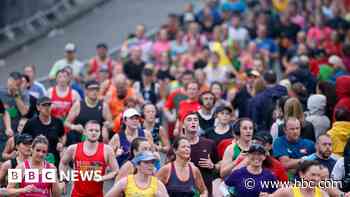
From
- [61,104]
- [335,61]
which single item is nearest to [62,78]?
[61,104]

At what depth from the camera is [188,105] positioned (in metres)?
18.9

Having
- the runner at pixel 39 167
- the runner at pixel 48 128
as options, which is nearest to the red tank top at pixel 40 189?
the runner at pixel 39 167

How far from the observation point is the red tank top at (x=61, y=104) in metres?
18.5

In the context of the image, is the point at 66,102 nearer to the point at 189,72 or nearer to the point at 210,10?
the point at 189,72

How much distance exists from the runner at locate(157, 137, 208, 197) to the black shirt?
9.64ft

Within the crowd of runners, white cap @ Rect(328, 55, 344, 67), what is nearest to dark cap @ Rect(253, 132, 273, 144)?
the crowd of runners

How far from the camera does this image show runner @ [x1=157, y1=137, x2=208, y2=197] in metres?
14.1

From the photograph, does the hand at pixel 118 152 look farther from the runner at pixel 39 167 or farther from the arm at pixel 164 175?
the runner at pixel 39 167

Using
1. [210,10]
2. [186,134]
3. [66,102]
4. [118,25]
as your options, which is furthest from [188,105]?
[118,25]

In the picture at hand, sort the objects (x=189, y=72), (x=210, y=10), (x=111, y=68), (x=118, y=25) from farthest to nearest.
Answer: (x=118, y=25)
(x=210, y=10)
(x=111, y=68)
(x=189, y=72)

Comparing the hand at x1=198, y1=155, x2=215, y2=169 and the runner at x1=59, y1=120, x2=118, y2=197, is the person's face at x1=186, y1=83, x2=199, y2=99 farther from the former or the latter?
the runner at x1=59, y1=120, x2=118, y2=197

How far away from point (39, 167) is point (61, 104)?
471 cm

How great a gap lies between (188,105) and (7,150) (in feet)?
12.9

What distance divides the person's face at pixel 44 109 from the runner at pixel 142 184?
3614mm
